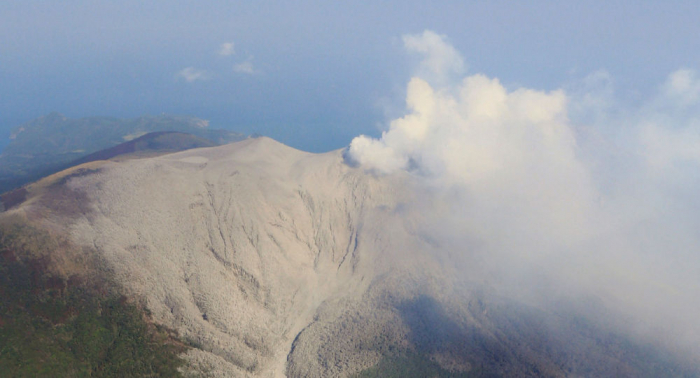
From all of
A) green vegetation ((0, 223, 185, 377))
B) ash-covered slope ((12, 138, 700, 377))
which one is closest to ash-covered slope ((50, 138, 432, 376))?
ash-covered slope ((12, 138, 700, 377))

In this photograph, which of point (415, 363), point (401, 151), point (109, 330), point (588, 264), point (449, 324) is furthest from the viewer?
point (401, 151)

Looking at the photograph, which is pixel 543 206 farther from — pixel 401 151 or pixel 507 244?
pixel 401 151

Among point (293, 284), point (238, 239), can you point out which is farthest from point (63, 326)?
point (293, 284)

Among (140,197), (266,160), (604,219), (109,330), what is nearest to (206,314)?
(109,330)

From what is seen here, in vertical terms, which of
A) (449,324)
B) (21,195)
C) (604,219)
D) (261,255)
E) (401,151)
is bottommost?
(449,324)

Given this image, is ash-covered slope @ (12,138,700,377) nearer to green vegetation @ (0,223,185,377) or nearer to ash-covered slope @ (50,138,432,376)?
ash-covered slope @ (50,138,432,376)

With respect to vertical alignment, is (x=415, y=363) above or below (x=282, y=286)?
below
